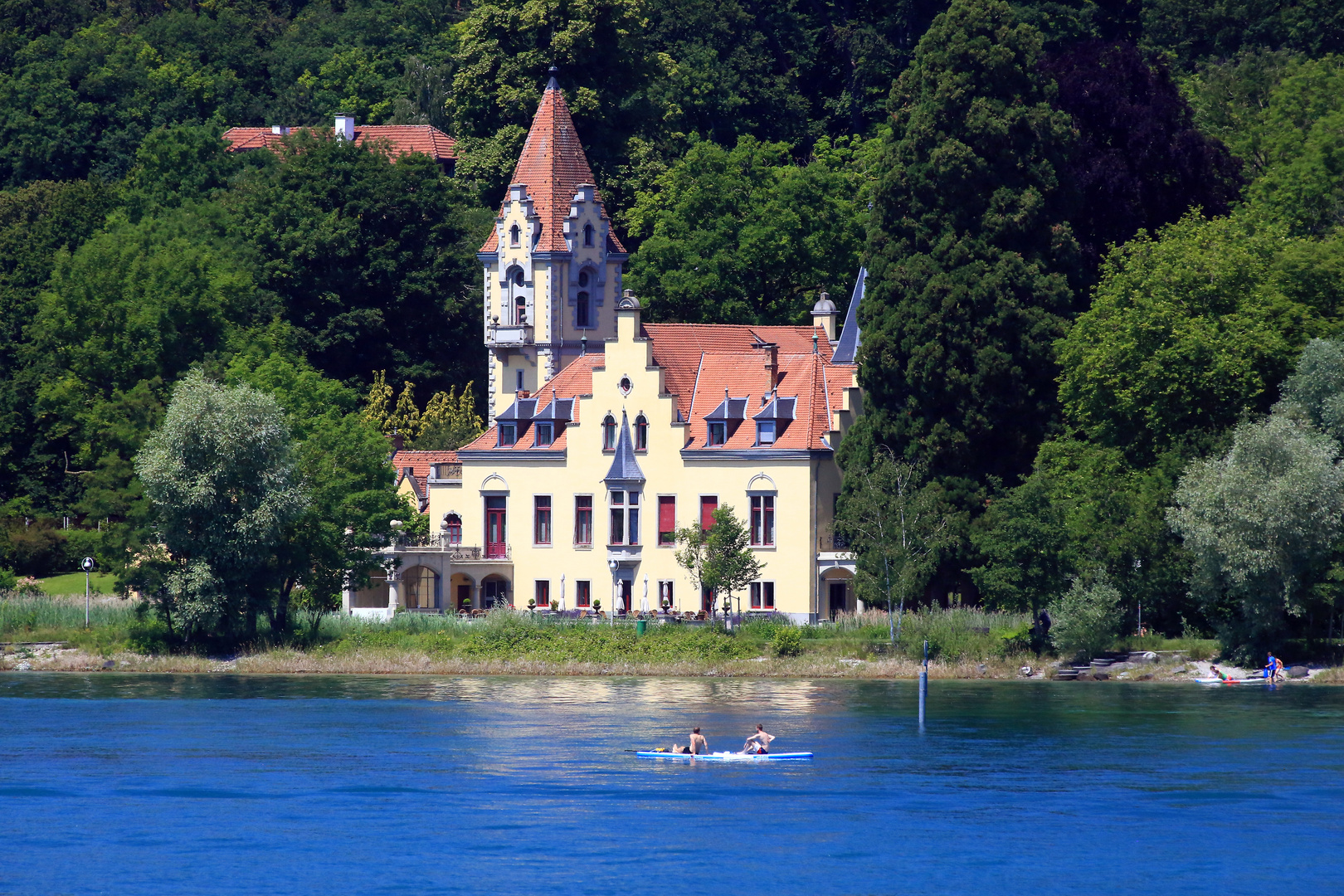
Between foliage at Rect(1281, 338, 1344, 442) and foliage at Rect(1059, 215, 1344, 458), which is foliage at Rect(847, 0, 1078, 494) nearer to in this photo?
foliage at Rect(1059, 215, 1344, 458)

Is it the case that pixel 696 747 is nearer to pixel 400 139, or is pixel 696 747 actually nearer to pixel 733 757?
pixel 733 757

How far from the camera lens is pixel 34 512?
345 feet

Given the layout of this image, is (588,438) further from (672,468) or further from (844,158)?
(844,158)

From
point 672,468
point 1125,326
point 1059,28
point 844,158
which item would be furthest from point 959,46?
point 844,158

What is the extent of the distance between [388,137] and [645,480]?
44.5m

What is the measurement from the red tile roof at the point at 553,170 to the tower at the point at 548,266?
4 centimetres

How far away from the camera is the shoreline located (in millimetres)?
79312

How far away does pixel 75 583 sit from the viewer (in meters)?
99.8

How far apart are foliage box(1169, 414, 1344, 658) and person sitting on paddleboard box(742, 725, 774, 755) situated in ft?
64.9

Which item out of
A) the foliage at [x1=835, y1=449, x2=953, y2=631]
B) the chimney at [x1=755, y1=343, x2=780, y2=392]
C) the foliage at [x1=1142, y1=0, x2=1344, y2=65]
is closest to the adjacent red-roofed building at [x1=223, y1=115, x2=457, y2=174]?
the foliage at [x1=1142, y1=0, x2=1344, y2=65]

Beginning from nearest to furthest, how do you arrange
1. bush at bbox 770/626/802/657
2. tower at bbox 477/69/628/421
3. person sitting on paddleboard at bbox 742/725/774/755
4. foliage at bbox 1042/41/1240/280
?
person sitting on paddleboard at bbox 742/725/774/755 → bush at bbox 770/626/802/657 → foliage at bbox 1042/41/1240/280 → tower at bbox 477/69/628/421

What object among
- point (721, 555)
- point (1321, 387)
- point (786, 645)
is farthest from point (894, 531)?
point (1321, 387)

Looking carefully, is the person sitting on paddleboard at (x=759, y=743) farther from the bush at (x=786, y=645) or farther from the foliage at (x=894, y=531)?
the foliage at (x=894, y=531)

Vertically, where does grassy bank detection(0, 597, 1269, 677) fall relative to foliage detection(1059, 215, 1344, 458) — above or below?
below
